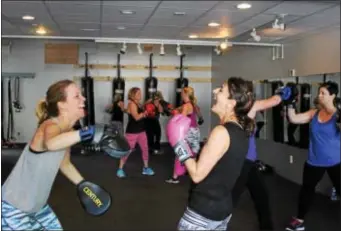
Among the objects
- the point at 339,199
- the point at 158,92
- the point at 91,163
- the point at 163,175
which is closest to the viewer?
the point at 339,199

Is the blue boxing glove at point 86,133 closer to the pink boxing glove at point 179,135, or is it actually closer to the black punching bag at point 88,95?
the pink boxing glove at point 179,135

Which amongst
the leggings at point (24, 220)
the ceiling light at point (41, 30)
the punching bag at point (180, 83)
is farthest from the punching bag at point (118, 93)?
the leggings at point (24, 220)

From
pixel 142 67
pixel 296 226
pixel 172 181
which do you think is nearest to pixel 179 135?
pixel 296 226

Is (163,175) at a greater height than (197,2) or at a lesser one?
lesser

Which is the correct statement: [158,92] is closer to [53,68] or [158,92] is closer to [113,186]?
[53,68]

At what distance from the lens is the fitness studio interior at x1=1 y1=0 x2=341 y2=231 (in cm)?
162

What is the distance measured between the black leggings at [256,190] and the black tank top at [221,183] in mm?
1128

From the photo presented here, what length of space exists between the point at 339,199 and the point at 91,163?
10.2ft

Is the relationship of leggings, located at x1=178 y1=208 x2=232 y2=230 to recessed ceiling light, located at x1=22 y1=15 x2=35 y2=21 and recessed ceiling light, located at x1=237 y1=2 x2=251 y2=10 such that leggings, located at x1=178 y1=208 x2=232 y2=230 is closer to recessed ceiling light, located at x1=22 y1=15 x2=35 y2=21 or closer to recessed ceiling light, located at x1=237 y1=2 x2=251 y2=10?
recessed ceiling light, located at x1=237 y1=2 x2=251 y2=10

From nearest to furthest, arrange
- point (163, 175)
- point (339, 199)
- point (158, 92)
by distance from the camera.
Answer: point (339, 199)
point (163, 175)
point (158, 92)

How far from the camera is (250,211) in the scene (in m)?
3.37

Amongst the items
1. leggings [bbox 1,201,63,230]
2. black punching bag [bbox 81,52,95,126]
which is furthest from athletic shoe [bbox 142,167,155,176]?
leggings [bbox 1,201,63,230]

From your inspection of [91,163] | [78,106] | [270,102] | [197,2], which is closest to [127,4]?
[197,2]

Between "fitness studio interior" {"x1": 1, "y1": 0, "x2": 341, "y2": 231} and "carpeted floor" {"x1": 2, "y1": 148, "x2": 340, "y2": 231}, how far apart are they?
0.02 m
